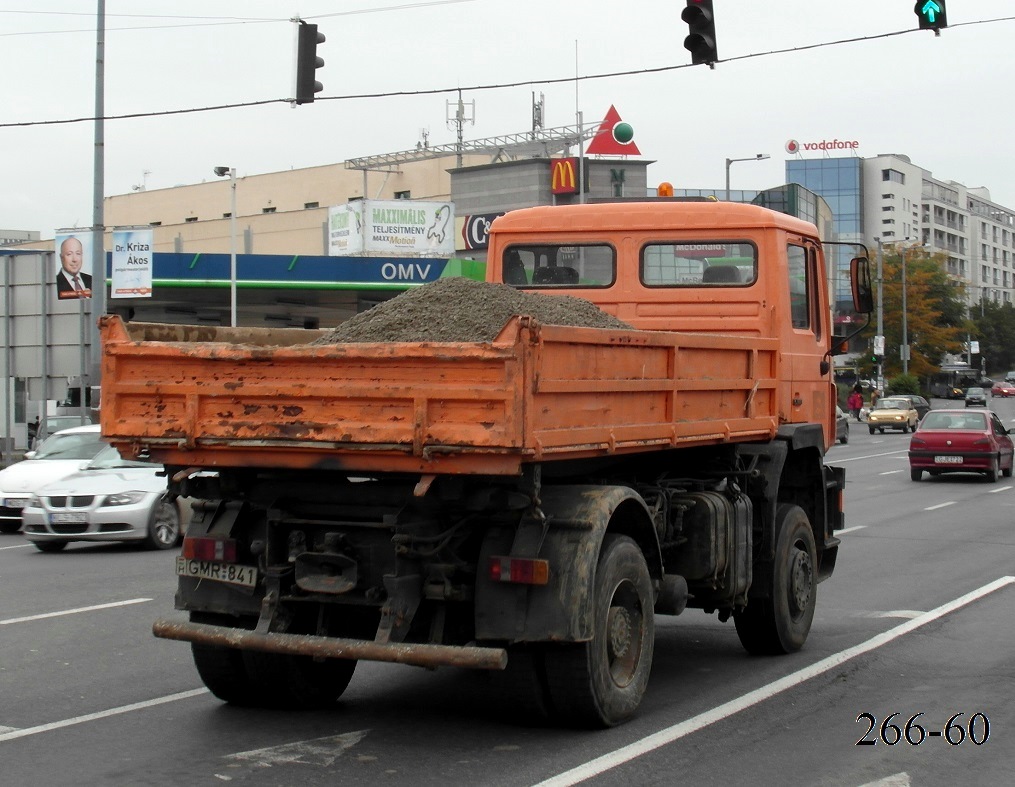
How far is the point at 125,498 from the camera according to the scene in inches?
618

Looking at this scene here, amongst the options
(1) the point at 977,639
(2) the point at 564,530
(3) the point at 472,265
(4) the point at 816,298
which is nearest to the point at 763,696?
(2) the point at 564,530

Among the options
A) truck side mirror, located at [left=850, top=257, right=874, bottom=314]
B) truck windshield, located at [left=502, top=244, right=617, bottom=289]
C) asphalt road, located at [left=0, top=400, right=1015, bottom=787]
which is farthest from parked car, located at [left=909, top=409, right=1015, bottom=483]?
truck windshield, located at [left=502, top=244, right=617, bottom=289]

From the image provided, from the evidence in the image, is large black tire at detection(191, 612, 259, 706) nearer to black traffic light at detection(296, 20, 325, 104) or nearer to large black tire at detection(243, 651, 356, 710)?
large black tire at detection(243, 651, 356, 710)

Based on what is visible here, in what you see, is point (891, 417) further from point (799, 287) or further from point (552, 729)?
point (552, 729)

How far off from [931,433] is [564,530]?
76.5 feet

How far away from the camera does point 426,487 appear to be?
5953 mm

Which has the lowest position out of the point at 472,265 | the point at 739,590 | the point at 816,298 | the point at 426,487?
the point at 739,590

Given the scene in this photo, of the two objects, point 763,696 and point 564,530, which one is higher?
point 564,530

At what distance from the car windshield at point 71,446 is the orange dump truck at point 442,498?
10354 mm

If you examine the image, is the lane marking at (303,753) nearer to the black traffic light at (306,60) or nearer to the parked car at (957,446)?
the black traffic light at (306,60)

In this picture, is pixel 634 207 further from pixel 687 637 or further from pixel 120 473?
pixel 120 473

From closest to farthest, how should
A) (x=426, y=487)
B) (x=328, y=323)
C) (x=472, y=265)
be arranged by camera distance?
(x=426, y=487), (x=472, y=265), (x=328, y=323)

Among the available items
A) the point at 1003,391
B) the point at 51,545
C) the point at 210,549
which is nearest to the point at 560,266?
the point at 210,549

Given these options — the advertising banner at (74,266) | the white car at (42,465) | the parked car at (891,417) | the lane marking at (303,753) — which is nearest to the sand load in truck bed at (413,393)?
the lane marking at (303,753)
